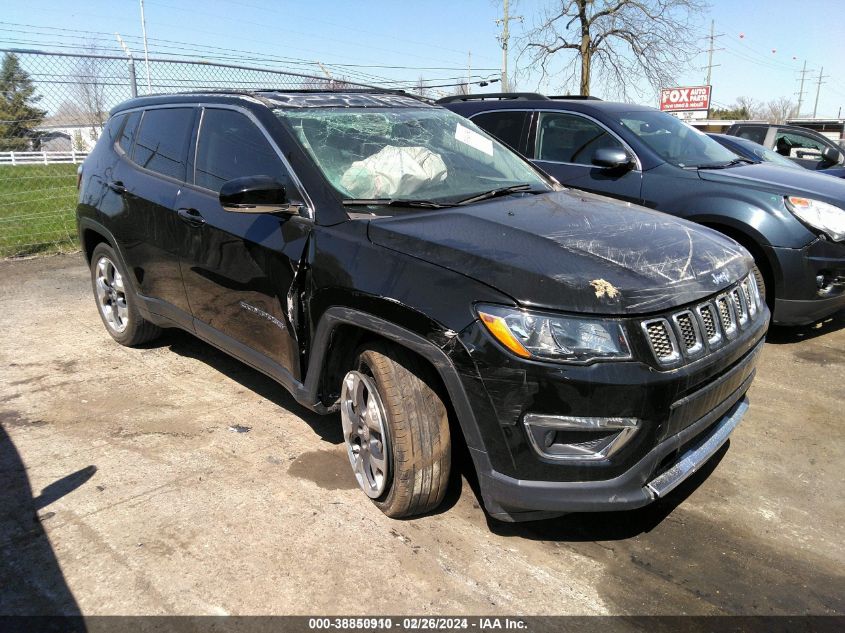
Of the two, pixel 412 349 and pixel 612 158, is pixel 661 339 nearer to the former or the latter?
pixel 412 349

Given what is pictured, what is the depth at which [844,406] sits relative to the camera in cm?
418

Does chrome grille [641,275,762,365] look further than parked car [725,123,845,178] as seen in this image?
No

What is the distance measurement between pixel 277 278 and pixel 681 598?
86.2 inches

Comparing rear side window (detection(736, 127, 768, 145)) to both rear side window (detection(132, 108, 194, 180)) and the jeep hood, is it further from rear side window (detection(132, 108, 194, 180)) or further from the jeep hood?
rear side window (detection(132, 108, 194, 180))

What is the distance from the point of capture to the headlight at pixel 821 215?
4.81 metres

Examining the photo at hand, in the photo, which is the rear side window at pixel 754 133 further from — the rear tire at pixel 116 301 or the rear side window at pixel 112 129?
the rear tire at pixel 116 301

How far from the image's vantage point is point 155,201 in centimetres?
414

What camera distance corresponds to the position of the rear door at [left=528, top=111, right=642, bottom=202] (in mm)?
5555

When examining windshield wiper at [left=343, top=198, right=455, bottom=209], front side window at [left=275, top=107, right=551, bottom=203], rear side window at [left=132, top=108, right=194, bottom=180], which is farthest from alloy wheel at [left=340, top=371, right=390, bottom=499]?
rear side window at [left=132, top=108, right=194, bottom=180]

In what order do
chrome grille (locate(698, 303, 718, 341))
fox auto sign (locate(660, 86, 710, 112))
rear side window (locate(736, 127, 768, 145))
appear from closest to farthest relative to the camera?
1. chrome grille (locate(698, 303, 718, 341))
2. rear side window (locate(736, 127, 768, 145))
3. fox auto sign (locate(660, 86, 710, 112))

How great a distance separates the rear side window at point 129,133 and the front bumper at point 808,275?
15.1 ft

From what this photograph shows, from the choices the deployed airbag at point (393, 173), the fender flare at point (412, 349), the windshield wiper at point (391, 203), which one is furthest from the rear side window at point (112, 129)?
the fender flare at point (412, 349)

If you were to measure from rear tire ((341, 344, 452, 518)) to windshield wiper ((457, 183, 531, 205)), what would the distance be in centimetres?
97

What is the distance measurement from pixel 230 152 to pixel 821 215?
4.11m
